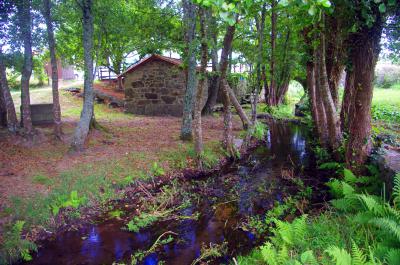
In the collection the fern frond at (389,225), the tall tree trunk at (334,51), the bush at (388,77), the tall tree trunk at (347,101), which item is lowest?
the fern frond at (389,225)

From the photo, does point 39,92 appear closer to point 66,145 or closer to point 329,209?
point 66,145

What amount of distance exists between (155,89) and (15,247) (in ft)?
43.1

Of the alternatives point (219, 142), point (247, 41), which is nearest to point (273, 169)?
point (219, 142)

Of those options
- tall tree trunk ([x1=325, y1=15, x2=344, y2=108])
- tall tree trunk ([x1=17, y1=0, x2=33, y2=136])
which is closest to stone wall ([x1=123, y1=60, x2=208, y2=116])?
tall tree trunk ([x1=17, y1=0, x2=33, y2=136])

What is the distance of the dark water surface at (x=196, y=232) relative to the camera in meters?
5.08

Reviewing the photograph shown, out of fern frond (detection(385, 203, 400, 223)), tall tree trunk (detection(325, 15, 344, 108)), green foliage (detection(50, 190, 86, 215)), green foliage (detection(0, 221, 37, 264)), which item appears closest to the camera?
fern frond (detection(385, 203, 400, 223))

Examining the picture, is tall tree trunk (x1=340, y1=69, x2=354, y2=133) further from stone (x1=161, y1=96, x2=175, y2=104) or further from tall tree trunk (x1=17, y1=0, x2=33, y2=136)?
stone (x1=161, y1=96, x2=175, y2=104)

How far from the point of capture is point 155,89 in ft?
57.2

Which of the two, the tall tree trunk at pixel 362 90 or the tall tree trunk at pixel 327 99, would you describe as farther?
the tall tree trunk at pixel 327 99

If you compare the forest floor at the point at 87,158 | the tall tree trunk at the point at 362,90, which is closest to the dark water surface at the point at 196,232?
the forest floor at the point at 87,158

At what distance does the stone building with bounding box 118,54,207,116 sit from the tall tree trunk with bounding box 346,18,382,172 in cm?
1120

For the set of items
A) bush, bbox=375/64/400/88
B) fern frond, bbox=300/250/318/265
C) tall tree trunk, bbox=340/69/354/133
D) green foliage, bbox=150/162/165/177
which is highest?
bush, bbox=375/64/400/88

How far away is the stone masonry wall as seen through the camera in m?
17.1

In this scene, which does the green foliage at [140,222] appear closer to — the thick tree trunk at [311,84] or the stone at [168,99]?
the thick tree trunk at [311,84]
